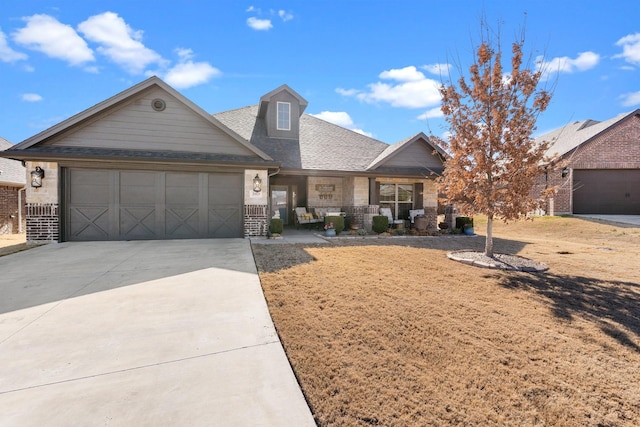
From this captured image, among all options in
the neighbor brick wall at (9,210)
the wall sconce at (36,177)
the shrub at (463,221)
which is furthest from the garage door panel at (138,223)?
the shrub at (463,221)

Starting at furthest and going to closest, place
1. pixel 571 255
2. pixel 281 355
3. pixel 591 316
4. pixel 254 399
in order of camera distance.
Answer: pixel 571 255
pixel 591 316
pixel 281 355
pixel 254 399

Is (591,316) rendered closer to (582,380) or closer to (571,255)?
(582,380)

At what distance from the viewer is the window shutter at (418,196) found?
45.7 feet

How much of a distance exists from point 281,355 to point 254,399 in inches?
25.2

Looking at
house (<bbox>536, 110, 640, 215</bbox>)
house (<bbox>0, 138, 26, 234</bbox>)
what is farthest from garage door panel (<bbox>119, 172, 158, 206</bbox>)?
house (<bbox>536, 110, 640, 215</bbox>)

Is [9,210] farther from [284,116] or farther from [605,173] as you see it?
[605,173]

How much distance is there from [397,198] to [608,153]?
14244mm

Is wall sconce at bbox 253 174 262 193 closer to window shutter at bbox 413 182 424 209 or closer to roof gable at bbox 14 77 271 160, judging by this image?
roof gable at bbox 14 77 271 160

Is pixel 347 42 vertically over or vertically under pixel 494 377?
over

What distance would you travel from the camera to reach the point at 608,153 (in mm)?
16859

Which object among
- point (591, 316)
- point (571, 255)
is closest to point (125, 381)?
point (591, 316)

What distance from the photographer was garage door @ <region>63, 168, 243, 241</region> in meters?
9.21

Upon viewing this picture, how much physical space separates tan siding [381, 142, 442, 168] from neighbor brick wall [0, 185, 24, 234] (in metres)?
19.6

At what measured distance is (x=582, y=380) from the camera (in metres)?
2.51
